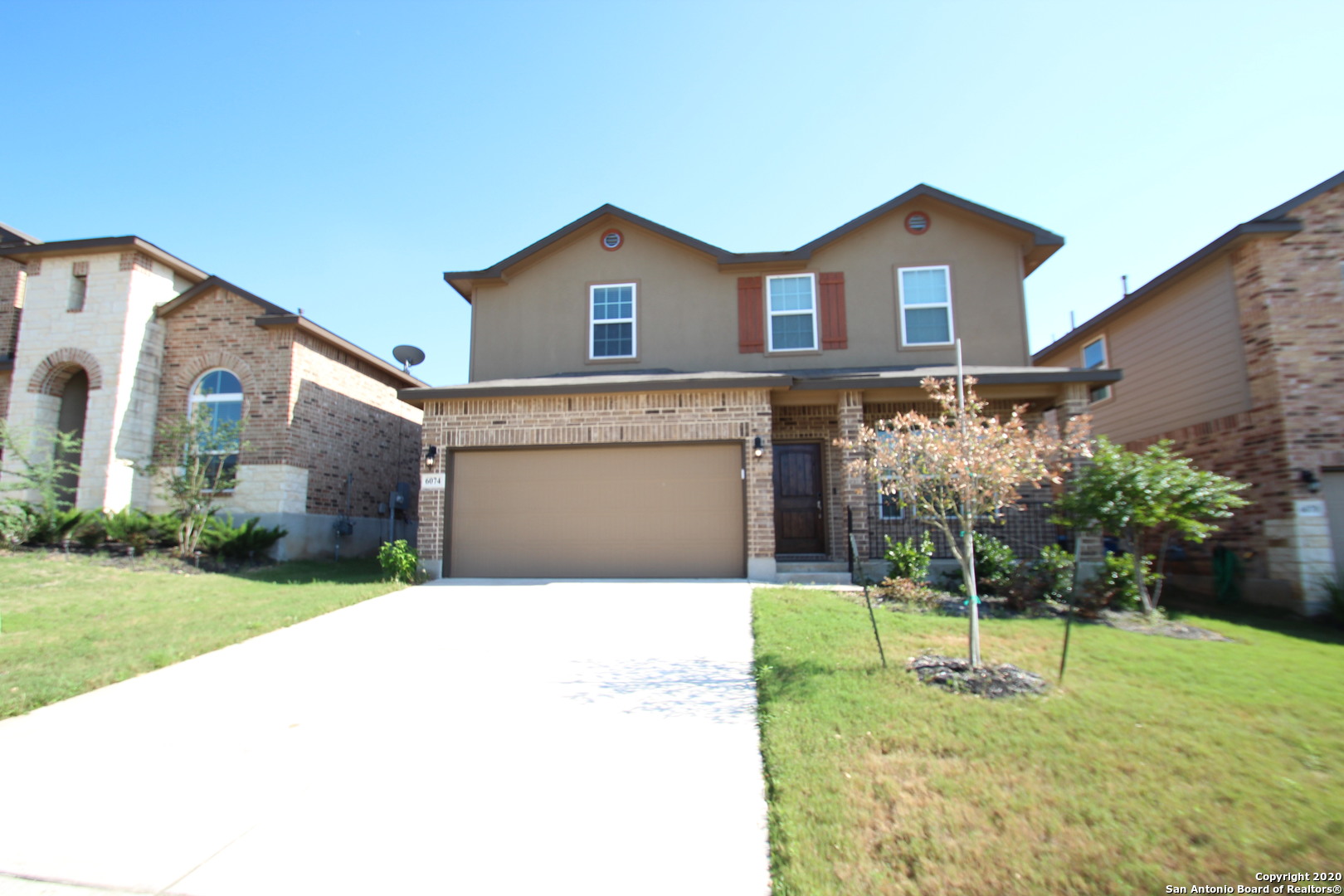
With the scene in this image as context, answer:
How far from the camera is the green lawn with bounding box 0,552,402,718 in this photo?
216 inches

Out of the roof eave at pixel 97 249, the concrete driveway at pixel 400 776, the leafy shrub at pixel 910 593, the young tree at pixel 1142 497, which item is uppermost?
the roof eave at pixel 97 249

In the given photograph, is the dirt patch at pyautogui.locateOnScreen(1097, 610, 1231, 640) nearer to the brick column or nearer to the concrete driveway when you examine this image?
the concrete driveway

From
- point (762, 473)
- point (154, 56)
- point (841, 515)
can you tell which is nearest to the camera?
point (154, 56)

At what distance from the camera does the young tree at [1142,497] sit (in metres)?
8.30

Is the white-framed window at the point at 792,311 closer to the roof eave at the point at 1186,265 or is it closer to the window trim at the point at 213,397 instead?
the roof eave at the point at 1186,265

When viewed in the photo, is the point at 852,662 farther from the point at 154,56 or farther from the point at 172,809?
the point at 154,56

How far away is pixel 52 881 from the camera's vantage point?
282 centimetres

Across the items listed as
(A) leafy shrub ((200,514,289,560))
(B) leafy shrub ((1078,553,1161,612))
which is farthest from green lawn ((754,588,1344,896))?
(A) leafy shrub ((200,514,289,560))

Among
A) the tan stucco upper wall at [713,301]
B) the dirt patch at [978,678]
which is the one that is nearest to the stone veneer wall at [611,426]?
the tan stucco upper wall at [713,301]

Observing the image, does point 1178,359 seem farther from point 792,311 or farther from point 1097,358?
point 792,311

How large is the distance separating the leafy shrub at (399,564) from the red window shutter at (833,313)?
318 inches

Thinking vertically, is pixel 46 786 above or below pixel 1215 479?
below

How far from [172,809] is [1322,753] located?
20.6 ft

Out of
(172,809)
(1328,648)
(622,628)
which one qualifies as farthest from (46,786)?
(1328,648)
